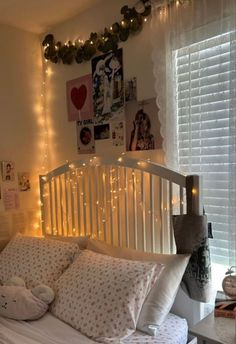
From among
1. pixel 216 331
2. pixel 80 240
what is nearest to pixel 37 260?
pixel 80 240

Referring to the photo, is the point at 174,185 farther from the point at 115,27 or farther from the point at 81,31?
the point at 81,31

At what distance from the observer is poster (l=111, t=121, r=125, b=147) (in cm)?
221

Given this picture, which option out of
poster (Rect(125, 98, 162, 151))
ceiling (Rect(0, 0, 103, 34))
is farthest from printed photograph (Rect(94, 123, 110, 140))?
ceiling (Rect(0, 0, 103, 34))

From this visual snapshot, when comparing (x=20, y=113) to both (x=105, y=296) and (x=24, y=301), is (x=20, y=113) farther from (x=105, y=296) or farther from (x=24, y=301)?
(x=105, y=296)

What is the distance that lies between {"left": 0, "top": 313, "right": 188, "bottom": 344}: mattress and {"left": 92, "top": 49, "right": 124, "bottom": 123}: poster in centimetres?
133

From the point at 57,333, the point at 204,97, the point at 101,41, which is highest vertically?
the point at 101,41

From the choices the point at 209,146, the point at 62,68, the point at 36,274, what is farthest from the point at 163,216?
the point at 62,68

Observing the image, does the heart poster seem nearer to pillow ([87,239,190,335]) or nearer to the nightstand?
pillow ([87,239,190,335])

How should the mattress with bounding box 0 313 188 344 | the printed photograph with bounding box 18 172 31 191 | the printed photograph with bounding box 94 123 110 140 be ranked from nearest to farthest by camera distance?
1. the mattress with bounding box 0 313 188 344
2. the printed photograph with bounding box 94 123 110 140
3. the printed photograph with bounding box 18 172 31 191

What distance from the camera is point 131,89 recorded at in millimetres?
2129

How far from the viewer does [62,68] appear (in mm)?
2682

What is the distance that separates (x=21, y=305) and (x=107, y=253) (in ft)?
1.80

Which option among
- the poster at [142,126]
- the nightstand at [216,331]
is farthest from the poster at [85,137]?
the nightstand at [216,331]

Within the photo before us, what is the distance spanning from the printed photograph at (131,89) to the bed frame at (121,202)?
401 mm
